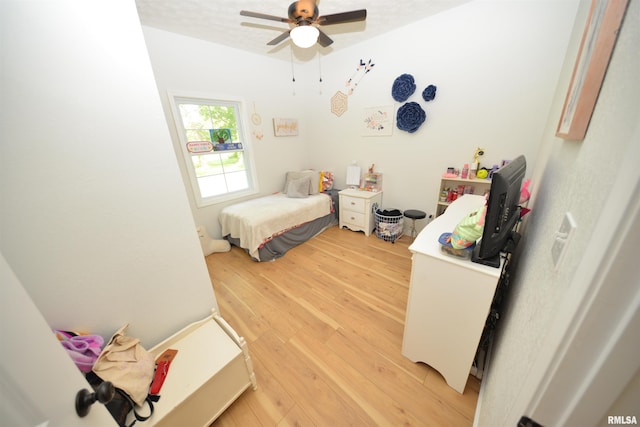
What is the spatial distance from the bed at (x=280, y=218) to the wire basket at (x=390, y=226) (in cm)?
85

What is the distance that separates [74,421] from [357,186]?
129 inches

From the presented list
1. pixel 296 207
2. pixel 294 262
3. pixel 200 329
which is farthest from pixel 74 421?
pixel 296 207

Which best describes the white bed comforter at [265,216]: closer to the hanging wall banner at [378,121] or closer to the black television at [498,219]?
the hanging wall banner at [378,121]

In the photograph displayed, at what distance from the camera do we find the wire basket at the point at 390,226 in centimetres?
289

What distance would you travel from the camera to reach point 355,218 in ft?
10.5

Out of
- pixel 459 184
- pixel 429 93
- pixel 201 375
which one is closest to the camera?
pixel 201 375

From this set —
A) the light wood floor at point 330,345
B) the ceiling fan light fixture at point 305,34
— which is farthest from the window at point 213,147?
the ceiling fan light fixture at point 305,34

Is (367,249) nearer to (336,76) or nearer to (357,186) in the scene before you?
(357,186)

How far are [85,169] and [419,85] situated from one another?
3060 millimetres

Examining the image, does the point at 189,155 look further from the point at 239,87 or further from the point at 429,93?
the point at 429,93

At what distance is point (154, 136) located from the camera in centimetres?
102

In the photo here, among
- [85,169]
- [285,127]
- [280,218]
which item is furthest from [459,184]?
[85,169]

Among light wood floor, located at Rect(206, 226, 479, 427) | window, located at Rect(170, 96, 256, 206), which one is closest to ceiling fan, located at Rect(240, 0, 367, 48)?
window, located at Rect(170, 96, 256, 206)

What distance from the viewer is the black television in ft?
2.71
